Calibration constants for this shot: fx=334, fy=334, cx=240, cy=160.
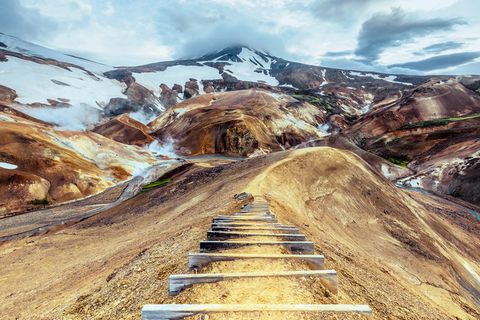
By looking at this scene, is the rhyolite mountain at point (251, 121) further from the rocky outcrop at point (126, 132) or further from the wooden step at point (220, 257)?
the wooden step at point (220, 257)

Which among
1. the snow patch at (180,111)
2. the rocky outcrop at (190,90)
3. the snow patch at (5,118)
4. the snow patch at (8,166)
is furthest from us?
the rocky outcrop at (190,90)

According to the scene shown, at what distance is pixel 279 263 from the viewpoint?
6629 millimetres

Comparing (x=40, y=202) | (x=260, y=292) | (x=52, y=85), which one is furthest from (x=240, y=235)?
(x=52, y=85)

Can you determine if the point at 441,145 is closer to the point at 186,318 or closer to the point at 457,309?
the point at 457,309

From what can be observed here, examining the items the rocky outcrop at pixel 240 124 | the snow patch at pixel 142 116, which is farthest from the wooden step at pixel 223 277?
the snow patch at pixel 142 116

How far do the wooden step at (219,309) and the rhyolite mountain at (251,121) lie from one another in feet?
146

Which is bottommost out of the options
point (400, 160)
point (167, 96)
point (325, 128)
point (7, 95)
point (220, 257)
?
point (400, 160)

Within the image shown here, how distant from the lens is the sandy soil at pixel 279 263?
711 centimetres

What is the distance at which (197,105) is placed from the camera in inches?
4070

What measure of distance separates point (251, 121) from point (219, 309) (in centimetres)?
7625

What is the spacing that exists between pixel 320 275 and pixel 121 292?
175 inches

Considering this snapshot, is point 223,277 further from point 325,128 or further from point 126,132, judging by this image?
point 325,128

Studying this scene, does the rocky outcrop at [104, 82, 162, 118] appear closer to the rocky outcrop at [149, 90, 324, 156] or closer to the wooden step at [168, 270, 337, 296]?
the rocky outcrop at [149, 90, 324, 156]

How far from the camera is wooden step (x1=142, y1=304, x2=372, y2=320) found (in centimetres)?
437
